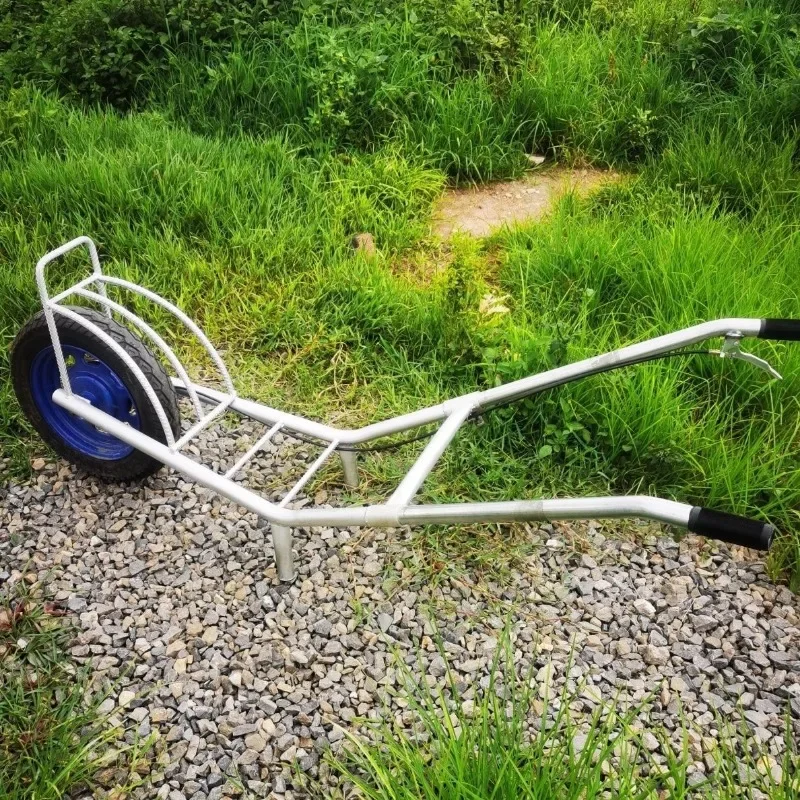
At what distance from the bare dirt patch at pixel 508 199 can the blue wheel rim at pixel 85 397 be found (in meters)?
1.91

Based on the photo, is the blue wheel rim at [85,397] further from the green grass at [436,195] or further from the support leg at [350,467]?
the support leg at [350,467]

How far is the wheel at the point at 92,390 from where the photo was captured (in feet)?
8.71

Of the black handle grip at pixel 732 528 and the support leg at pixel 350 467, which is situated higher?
the black handle grip at pixel 732 528

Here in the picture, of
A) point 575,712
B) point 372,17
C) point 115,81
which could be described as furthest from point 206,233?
point 575,712

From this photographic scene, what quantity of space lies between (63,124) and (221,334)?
1688mm

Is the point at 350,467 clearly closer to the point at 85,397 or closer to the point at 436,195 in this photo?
the point at 85,397

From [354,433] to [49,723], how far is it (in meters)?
1.21

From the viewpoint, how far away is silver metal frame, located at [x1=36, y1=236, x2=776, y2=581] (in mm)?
1935

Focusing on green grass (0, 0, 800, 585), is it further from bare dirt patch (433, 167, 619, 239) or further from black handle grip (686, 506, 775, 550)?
black handle grip (686, 506, 775, 550)

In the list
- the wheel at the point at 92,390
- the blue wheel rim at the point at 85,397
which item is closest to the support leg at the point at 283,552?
the wheel at the point at 92,390

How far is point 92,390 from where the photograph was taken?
282 cm

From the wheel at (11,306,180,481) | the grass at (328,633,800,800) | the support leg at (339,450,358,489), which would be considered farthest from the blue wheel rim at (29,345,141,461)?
the grass at (328,633,800,800)

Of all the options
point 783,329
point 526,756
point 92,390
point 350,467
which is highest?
point 783,329

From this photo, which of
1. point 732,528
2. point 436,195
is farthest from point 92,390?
point 436,195
